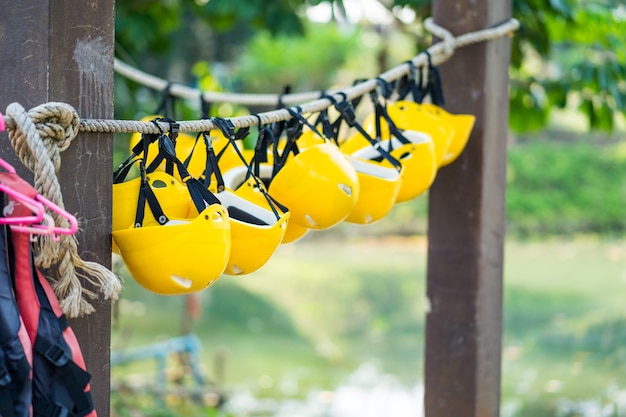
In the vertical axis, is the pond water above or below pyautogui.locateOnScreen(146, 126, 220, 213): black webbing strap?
below

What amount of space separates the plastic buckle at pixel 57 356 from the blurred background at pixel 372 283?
1.16 m

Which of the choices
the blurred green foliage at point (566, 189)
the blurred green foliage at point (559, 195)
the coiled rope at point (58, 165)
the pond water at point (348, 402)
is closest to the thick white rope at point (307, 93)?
the coiled rope at point (58, 165)

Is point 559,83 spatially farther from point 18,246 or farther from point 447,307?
point 18,246

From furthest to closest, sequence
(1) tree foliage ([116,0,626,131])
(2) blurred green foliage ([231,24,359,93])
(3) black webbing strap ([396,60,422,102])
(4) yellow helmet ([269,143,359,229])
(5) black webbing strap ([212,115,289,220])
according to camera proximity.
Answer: (2) blurred green foliage ([231,24,359,93])
(1) tree foliage ([116,0,626,131])
(3) black webbing strap ([396,60,422,102])
(4) yellow helmet ([269,143,359,229])
(5) black webbing strap ([212,115,289,220])

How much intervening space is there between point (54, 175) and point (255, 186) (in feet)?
1.33

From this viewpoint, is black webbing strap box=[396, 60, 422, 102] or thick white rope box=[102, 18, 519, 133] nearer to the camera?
thick white rope box=[102, 18, 519, 133]

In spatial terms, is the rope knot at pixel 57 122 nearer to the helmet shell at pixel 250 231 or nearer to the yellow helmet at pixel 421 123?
the helmet shell at pixel 250 231

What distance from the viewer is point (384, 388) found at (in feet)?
15.2

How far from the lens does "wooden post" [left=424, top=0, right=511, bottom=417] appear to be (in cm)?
168

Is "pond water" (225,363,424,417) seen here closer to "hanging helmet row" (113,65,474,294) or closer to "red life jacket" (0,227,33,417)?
"hanging helmet row" (113,65,474,294)

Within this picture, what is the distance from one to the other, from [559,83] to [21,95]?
214 centimetres

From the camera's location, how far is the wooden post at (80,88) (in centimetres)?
85

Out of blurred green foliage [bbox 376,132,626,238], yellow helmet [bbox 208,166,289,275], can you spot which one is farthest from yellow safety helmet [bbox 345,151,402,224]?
blurred green foliage [bbox 376,132,626,238]

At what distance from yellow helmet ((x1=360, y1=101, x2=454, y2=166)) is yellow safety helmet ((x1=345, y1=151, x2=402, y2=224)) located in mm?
160
